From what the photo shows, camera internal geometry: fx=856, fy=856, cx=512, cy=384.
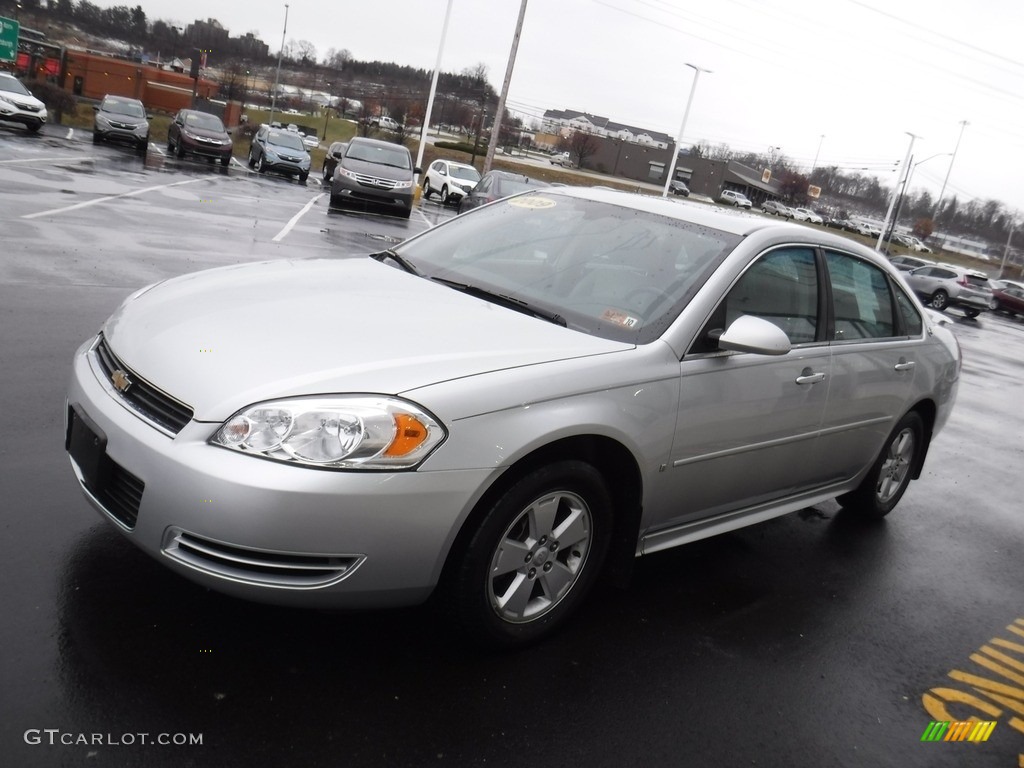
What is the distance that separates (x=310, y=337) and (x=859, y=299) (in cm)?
302

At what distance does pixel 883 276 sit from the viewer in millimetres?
4859

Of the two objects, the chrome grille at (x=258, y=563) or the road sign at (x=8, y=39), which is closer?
the chrome grille at (x=258, y=563)

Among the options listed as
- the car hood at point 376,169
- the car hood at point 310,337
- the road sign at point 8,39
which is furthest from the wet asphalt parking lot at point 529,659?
the road sign at point 8,39

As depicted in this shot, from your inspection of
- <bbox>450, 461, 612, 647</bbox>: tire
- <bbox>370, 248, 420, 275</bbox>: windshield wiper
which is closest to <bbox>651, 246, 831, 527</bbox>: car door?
<bbox>450, 461, 612, 647</bbox>: tire

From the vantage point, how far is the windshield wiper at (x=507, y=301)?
11.4 ft

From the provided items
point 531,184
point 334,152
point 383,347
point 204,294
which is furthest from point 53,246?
point 334,152

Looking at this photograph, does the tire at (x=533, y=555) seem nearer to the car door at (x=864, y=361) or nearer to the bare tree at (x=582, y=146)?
the car door at (x=864, y=361)

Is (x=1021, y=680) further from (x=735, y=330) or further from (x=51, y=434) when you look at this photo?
(x=51, y=434)

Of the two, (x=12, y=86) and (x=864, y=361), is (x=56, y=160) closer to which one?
(x=12, y=86)

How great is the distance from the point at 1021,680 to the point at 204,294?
3.86 m

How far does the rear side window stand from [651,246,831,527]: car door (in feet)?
0.62

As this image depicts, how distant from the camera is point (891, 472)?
5.26 metres

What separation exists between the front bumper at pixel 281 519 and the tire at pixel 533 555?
14 cm

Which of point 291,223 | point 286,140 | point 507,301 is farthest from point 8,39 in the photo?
point 507,301
